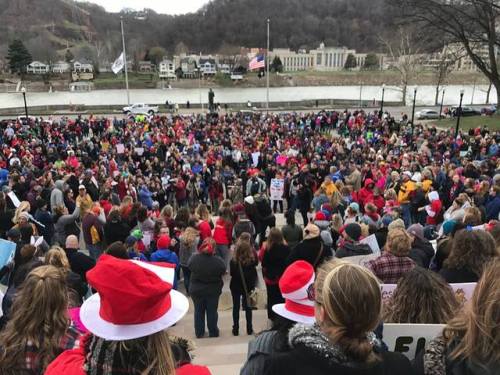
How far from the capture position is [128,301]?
72.1 inches

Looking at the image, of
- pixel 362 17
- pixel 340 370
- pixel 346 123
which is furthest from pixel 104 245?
pixel 362 17

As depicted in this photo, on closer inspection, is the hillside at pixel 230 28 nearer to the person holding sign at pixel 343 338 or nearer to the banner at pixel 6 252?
the banner at pixel 6 252

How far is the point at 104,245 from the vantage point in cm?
837

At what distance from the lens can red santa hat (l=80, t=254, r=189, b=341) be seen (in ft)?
6.00

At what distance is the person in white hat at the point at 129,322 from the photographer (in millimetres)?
1833

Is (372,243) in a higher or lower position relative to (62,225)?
higher

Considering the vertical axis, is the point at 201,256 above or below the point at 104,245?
above

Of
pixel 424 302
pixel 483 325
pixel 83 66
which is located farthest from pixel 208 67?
pixel 483 325

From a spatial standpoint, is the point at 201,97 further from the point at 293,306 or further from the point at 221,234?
the point at 293,306

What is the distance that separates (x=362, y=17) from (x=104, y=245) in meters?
175

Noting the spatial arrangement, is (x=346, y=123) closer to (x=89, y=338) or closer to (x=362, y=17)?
(x=89, y=338)

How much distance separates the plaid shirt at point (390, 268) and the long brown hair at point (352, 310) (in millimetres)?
2746

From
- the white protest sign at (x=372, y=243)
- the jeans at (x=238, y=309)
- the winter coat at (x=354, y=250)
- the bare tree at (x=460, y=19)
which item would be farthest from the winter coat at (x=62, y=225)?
the bare tree at (x=460, y=19)

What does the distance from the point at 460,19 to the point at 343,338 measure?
1441 inches
